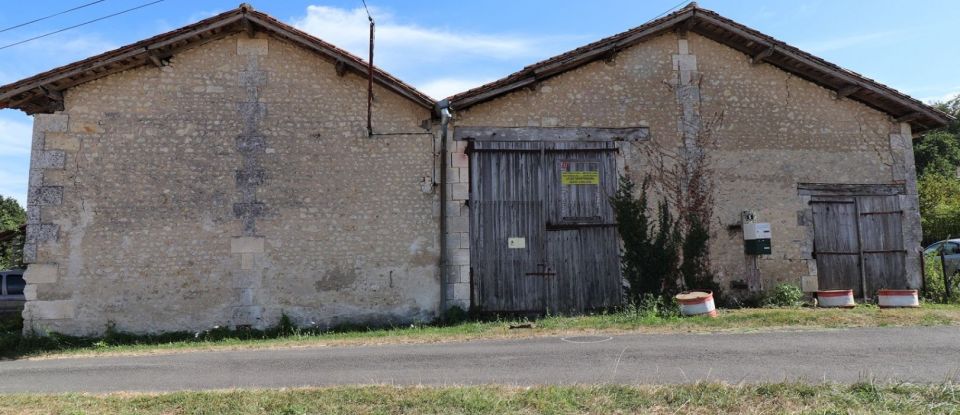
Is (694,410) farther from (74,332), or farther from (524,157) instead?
(74,332)

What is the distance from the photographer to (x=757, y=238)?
10.4 meters

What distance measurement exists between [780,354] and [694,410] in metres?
2.22

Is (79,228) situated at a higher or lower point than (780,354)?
higher

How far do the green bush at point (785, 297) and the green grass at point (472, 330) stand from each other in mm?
618

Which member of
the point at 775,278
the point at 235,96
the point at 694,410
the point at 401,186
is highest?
the point at 235,96

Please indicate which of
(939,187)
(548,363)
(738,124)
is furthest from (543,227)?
(939,187)

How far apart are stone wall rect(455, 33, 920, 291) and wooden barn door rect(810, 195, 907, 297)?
0.21m

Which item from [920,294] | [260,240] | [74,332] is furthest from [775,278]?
[74,332]

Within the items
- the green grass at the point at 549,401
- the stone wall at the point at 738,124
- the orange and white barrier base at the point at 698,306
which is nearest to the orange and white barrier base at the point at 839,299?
the stone wall at the point at 738,124

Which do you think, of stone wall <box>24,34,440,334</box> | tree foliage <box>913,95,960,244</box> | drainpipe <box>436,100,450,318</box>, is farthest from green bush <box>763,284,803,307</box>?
tree foliage <box>913,95,960,244</box>

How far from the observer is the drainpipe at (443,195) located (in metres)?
9.95

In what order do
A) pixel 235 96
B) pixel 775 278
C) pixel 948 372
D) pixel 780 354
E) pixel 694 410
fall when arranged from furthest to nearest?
pixel 775 278 → pixel 235 96 → pixel 780 354 → pixel 948 372 → pixel 694 410

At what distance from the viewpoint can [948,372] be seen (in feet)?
18.5

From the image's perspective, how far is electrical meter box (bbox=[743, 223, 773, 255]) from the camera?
10.4m
